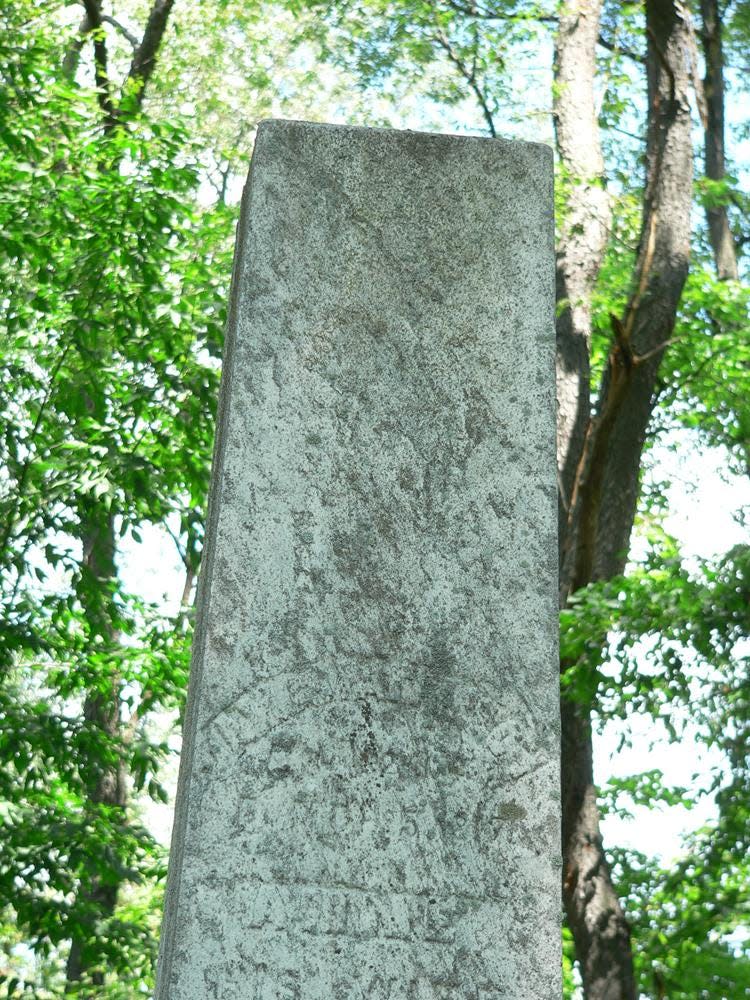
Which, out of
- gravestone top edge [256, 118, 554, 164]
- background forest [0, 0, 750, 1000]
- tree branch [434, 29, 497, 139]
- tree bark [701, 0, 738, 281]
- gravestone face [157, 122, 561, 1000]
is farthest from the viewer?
tree bark [701, 0, 738, 281]

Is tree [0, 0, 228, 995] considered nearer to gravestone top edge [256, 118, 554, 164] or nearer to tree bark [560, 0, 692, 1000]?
tree bark [560, 0, 692, 1000]

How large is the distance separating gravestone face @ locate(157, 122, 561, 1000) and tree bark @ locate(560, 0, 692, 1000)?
5.16 meters

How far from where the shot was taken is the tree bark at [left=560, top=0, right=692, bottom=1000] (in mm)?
7180

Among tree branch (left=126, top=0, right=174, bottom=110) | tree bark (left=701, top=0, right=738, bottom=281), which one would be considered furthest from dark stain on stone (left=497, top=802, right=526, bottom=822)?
tree bark (left=701, top=0, right=738, bottom=281)

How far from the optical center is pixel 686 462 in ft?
45.8

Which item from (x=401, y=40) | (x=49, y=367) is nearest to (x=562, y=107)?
(x=401, y=40)

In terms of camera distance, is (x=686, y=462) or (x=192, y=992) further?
(x=686, y=462)

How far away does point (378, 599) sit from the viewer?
1647mm

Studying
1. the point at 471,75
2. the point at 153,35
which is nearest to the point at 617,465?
the point at 471,75

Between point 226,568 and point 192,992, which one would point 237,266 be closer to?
point 226,568

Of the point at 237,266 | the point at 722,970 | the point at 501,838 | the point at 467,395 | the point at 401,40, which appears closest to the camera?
the point at 501,838

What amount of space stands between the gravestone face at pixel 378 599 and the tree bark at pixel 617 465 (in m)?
5.16

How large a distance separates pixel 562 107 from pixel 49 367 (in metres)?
4.22

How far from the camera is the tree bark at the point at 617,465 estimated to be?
7.18m
